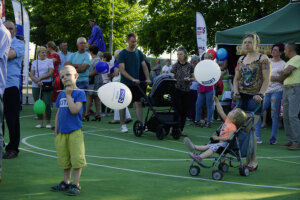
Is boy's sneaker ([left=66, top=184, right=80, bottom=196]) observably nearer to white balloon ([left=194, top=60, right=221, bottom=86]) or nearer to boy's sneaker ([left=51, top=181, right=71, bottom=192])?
boy's sneaker ([left=51, top=181, right=71, bottom=192])

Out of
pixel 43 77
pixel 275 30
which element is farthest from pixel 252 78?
pixel 275 30

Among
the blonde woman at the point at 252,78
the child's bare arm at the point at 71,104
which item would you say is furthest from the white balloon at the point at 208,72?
the child's bare arm at the point at 71,104

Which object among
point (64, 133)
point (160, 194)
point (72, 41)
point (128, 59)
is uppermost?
point (72, 41)

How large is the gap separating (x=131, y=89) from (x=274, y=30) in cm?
483

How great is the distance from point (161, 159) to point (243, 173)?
5.39ft

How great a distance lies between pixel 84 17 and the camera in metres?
37.2

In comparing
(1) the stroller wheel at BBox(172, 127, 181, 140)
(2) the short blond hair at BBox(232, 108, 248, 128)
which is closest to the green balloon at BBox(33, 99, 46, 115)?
(1) the stroller wheel at BBox(172, 127, 181, 140)

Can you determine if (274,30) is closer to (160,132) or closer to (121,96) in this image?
(160,132)

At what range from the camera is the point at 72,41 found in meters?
38.6

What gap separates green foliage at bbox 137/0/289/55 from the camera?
2611cm

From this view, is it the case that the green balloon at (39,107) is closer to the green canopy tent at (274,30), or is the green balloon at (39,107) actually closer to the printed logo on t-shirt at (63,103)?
the printed logo on t-shirt at (63,103)

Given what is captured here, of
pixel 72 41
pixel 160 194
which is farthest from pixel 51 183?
pixel 72 41

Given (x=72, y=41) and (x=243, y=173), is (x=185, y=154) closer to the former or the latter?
(x=243, y=173)

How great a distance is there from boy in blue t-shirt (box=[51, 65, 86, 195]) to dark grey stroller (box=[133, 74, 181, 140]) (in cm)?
503
